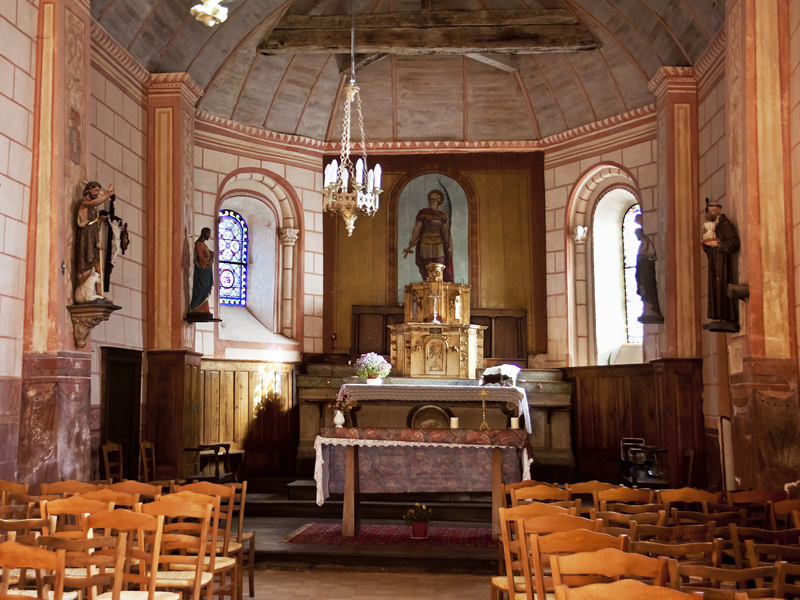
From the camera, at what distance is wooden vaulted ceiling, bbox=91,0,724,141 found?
36.4 feet

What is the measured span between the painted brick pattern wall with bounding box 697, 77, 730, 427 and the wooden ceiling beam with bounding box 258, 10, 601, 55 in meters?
2.59

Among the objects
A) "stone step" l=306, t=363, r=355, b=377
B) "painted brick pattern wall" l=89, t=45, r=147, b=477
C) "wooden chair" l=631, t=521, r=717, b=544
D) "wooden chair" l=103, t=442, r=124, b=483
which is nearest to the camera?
"wooden chair" l=631, t=521, r=717, b=544

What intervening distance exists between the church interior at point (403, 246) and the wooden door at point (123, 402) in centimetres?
5

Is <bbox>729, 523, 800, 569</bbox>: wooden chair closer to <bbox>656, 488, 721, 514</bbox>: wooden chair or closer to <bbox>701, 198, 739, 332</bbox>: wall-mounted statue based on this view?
<bbox>656, 488, 721, 514</bbox>: wooden chair

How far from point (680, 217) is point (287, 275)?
6.23 meters

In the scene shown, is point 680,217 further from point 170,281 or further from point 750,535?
point 750,535

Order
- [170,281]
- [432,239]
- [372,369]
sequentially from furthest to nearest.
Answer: [432,239] → [372,369] → [170,281]

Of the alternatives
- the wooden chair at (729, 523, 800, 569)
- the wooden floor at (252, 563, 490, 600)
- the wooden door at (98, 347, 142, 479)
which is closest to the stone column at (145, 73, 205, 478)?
the wooden door at (98, 347, 142, 479)

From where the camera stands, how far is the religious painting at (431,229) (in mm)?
14172

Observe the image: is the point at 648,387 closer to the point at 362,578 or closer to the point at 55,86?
the point at 362,578

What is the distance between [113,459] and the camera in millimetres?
9797

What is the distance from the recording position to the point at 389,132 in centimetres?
1453

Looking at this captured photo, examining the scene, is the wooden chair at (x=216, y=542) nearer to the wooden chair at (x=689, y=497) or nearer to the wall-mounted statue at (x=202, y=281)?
the wooden chair at (x=689, y=497)

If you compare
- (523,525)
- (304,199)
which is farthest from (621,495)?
(304,199)
